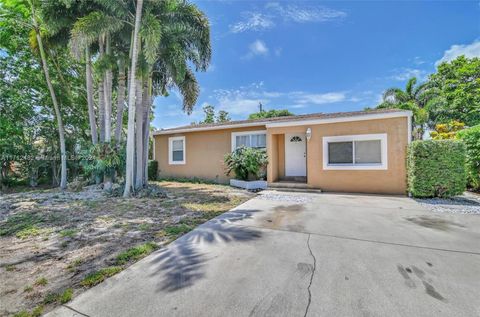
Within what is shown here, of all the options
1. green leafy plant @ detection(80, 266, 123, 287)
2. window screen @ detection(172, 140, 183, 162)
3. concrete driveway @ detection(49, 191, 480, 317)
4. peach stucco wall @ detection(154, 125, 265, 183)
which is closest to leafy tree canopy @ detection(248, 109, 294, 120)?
window screen @ detection(172, 140, 183, 162)

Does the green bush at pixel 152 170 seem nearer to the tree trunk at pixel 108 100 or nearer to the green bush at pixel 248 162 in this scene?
the tree trunk at pixel 108 100

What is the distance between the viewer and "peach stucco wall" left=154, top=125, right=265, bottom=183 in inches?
485

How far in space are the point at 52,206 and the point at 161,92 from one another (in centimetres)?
719

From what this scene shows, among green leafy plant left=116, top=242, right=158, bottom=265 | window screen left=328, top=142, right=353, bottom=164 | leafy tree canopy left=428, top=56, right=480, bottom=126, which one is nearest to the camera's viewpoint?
green leafy plant left=116, top=242, right=158, bottom=265

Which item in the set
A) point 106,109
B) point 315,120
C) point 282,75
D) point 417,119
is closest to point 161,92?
point 106,109

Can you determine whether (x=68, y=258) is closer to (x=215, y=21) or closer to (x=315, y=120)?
(x=315, y=120)

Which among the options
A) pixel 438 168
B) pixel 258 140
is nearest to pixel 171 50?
pixel 258 140

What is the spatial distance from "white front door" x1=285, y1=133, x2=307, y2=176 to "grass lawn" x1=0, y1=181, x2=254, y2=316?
4.31 metres

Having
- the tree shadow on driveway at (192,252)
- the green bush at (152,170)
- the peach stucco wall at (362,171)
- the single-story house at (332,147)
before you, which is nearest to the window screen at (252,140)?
the single-story house at (332,147)

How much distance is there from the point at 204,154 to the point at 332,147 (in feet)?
23.1

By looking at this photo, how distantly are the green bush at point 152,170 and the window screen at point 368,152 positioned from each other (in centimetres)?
1165

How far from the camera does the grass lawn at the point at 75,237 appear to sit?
258cm

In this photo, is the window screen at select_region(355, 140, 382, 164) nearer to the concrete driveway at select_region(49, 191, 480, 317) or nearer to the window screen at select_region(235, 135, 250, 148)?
the concrete driveway at select_region(49, 191, 480, 317)

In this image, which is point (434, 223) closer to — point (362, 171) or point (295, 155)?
point (362, 171)
